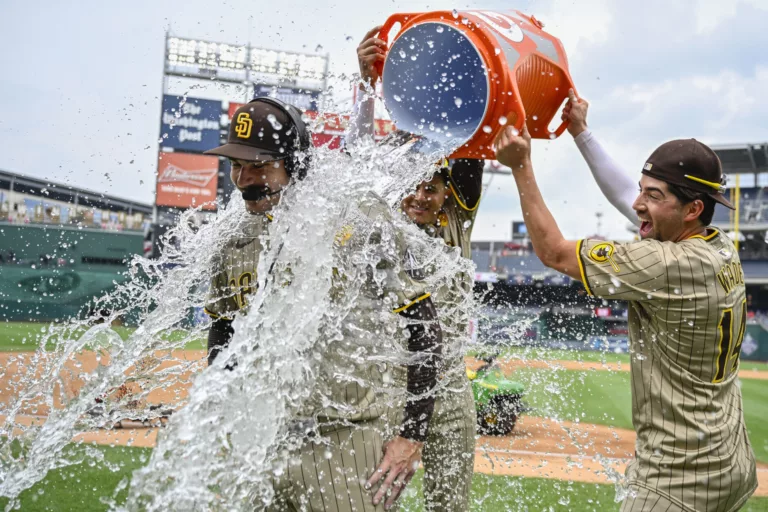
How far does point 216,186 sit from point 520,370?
21.9 m

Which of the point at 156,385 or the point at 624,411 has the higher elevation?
the point at 156,385

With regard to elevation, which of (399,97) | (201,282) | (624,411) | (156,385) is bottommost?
(624,411)

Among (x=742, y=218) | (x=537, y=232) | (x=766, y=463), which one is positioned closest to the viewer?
(x=537, y=232)

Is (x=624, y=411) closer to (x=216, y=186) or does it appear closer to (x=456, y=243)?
(x=456, y=243)

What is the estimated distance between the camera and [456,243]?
3.41m

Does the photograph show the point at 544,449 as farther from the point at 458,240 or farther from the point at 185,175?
the point at 185,175

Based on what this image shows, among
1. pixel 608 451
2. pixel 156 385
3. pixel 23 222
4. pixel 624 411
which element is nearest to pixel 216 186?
pixel 23 222

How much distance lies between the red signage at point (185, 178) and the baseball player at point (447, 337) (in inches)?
1135

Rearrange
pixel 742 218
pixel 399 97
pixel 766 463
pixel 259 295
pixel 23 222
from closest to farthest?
pixel 259 295 < pixel 399 97 < pixel 766 463 < pixel 23 222 < pixel 742 218

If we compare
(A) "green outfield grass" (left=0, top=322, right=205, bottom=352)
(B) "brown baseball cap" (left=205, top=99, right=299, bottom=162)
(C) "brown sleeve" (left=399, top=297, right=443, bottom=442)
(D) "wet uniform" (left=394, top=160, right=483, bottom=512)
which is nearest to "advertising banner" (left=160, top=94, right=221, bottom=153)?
(A) "green outfield grass" (left=0, top=322, right=205, bottom=352)

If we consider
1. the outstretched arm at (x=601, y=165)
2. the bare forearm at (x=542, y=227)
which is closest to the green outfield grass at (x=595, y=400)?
the outstretched arm at (x=601, y=165)

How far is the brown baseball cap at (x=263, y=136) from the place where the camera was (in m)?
2.45

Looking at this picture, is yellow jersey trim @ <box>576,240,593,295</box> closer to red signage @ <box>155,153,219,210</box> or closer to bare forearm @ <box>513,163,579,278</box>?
bare forearm @ <box>513,163,579,278</box>

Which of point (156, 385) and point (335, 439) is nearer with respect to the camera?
point (335, 439)
